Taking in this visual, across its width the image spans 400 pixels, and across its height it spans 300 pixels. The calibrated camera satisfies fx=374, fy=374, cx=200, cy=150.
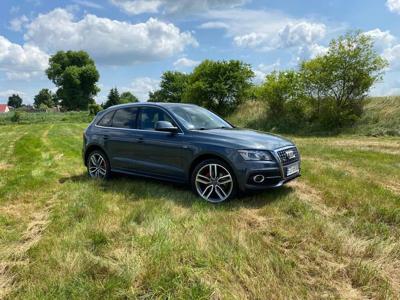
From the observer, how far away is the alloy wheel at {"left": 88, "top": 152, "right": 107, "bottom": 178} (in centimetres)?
757

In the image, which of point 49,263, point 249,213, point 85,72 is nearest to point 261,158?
point 249,213

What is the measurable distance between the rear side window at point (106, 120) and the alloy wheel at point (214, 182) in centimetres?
264

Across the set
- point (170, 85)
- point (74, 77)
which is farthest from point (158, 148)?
point (74, 77)

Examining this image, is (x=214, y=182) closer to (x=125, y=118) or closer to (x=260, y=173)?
(x=260, y=173)

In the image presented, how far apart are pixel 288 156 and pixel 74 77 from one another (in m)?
65.2

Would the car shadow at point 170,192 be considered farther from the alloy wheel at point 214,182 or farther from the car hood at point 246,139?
the car hood at point 246,139

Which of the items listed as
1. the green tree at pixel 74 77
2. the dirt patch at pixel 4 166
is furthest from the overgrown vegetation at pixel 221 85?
the green tree at pixel 74 77

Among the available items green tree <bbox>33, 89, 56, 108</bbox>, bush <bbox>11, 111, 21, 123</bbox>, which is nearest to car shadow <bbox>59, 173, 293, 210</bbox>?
bush <bbox>11, 111, 21, 123</bbox>

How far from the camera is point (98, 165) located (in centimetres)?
766

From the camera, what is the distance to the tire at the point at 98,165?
24.6ft

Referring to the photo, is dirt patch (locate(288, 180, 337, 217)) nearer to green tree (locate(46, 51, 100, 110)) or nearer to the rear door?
the rear door

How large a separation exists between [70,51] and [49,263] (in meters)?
75.9

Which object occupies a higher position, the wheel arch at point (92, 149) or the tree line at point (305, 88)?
the tree line at point (305, 88)

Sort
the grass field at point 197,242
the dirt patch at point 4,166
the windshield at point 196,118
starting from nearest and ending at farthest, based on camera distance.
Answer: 1. the grass field at point 197,242
2. the windshield at point 196,118
3. the dirt patch at point 4,166
